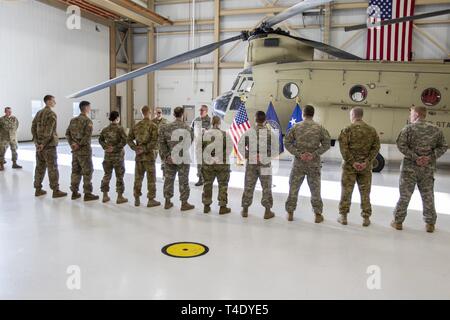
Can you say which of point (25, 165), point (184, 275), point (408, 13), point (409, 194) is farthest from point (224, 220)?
point (408, 13)

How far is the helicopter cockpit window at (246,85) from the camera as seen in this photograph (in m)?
10.3

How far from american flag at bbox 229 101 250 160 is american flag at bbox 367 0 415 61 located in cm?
856

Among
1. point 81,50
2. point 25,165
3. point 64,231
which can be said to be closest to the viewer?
point 64,231

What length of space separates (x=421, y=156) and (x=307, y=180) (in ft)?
4.76

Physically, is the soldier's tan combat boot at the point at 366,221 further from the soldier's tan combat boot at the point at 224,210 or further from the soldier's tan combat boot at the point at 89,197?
the soldier's tan combat boot at the point at 89,197

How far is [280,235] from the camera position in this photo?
16.0 ft

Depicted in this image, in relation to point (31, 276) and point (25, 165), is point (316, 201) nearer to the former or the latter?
point (31, 276)

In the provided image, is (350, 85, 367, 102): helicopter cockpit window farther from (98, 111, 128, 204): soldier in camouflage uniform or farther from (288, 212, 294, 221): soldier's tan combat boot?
(98, 111, 128, 204): soldier in camouflage uniform

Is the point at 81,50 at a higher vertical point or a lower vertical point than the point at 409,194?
Result: higher

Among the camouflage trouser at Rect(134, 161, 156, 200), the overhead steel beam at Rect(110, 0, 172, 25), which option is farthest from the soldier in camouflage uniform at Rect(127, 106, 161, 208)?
the overhead steel beam at Rect(110, 0, 172, 25)

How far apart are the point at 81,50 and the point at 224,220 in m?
16.7

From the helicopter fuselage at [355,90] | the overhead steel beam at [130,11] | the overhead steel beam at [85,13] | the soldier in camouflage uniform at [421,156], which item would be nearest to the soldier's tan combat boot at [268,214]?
the soldier in camouflage uniform at [421,156]

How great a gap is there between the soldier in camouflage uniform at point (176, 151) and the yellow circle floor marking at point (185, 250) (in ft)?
5.08
